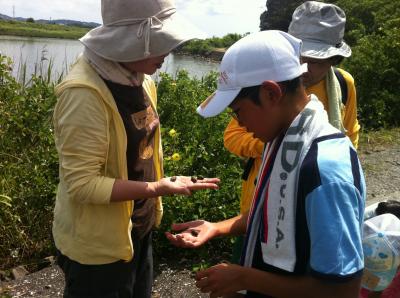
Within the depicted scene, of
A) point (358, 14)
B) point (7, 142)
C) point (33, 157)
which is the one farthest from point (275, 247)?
point (358, 14)

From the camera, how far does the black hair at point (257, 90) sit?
1374 mm

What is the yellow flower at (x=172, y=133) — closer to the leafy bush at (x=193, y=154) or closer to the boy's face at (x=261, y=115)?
the leafy bush at (x=193, y=154)

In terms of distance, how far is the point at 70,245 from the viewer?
6.12ft

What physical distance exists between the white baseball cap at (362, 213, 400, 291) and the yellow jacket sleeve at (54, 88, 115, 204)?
1.28m

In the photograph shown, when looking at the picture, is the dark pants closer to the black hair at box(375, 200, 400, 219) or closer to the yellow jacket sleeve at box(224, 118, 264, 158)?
the yellow jacket sleeve at box(224, 118, 264, 158)

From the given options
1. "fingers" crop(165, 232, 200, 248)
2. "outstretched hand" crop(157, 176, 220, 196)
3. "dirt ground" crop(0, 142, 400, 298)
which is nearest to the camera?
"fingers" crop(165, 232, 200, 248)

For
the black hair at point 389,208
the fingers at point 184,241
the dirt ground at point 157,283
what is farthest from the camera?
the dirt ground at point 157,283

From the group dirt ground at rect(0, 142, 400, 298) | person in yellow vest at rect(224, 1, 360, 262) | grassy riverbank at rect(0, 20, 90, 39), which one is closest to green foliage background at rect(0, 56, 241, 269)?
dirt ground at rect(0, 142, 400, 298)

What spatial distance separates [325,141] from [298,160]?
10 centimetres

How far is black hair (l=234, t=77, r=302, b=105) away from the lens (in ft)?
4.51

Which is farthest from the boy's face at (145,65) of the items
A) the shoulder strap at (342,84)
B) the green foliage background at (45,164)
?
the green foliage background at (45,164)

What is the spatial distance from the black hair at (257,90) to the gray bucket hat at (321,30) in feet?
3.01

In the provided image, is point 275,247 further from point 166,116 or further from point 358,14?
point 358,14

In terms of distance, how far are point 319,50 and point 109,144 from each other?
1204mm
